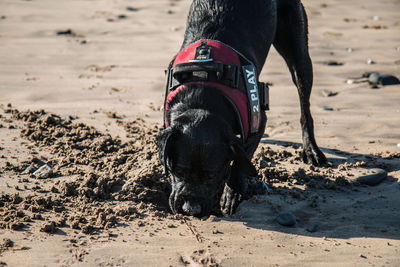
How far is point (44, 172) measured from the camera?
445 centimetres

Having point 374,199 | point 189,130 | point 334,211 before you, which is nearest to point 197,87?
point 189,130

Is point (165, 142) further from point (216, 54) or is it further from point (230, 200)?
point (216, 54)

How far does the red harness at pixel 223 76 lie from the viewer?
3832 millimetres

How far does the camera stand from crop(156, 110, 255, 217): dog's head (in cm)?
346

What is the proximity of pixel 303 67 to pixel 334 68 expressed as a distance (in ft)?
12.4

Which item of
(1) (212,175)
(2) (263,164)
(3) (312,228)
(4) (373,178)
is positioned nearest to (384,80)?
(4) (373,178)

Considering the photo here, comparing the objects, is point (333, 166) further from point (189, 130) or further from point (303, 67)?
point (189, 130)

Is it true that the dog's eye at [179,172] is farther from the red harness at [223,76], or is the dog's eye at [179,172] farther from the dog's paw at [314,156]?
the dog's paw at [314,156]

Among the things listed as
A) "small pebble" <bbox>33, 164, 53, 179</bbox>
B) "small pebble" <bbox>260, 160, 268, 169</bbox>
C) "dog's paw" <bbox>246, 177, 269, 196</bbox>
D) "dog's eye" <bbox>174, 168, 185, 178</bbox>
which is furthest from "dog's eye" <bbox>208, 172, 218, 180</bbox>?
"small pebble" <bbox>33, 164, 53, 179</bbox>

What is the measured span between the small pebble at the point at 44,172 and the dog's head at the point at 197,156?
1504 mm

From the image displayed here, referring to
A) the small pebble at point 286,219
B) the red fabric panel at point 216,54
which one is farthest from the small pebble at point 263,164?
the red fabric panel at point 216,54

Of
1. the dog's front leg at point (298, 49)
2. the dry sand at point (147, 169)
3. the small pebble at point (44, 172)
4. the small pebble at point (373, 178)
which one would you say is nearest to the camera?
the dry sand at point (147, 169)

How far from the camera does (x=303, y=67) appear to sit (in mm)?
5562

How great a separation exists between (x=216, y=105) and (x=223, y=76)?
0.92 feet
